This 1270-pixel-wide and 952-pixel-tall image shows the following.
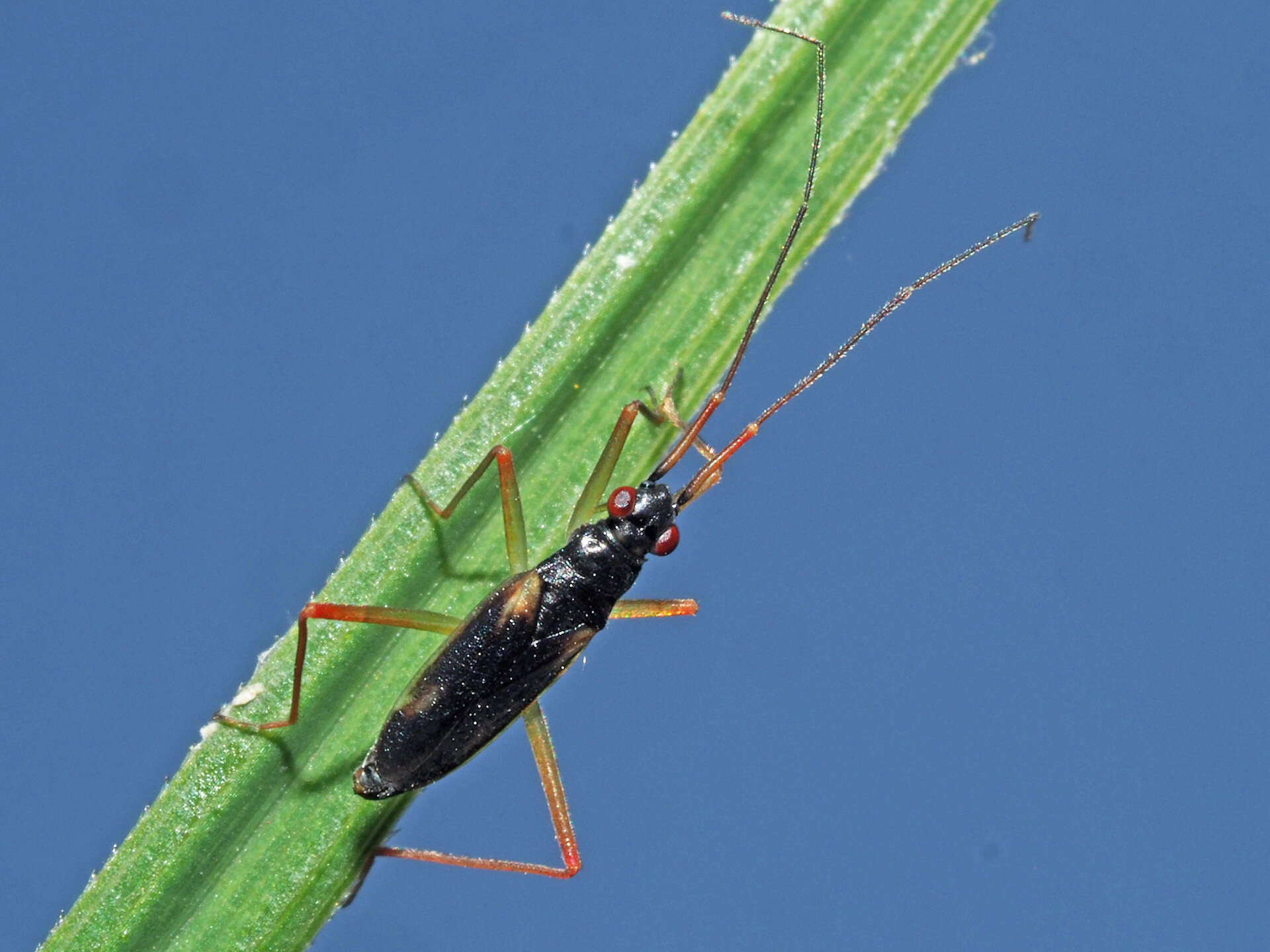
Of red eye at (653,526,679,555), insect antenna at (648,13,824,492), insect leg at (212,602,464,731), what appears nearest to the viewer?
insect leg at (212,602,464,731)

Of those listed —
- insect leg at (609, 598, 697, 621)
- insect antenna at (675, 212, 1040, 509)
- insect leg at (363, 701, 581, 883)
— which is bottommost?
insect leg at (363, 701, 581, 883)

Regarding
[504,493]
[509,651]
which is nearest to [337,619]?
[509,651]

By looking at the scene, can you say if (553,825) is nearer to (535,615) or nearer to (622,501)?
(535,615)

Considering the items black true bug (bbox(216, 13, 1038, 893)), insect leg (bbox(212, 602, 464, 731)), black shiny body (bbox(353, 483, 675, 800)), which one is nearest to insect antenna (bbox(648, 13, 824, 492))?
black true bug (bbox(216, 13, 1038, 893))

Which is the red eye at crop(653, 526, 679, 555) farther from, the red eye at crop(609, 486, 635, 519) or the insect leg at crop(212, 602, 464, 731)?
the insect leg at crop(212, 602, 464, 731)

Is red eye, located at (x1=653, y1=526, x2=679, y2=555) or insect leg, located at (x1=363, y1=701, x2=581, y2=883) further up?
red eye, located at (x1=653, y1=526, x2=679, y2=555)

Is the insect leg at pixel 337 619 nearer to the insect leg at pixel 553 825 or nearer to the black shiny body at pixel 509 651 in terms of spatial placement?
the black shiny body at pixel 509 651
